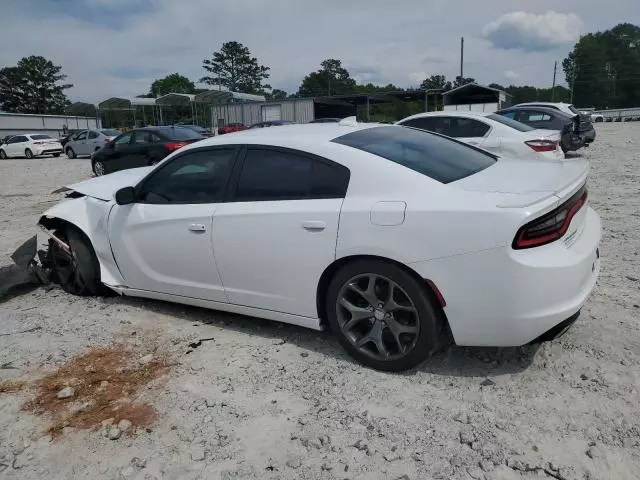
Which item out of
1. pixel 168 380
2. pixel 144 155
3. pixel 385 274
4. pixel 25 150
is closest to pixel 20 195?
pixel 144 155

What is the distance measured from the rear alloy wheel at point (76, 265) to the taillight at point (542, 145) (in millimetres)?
7177

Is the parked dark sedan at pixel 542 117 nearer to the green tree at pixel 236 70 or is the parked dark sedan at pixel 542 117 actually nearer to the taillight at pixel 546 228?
the taillight at pixel 546 228

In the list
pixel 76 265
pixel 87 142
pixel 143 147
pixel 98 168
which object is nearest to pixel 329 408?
pixel 76 265

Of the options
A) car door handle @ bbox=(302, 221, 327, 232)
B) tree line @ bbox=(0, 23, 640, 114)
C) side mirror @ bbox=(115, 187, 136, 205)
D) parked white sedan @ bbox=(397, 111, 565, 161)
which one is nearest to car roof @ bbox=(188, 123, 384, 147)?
car door handle @ bbox=(302, 221, 327, 232)

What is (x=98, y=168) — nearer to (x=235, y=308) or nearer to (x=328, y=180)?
(x=235, y=308)

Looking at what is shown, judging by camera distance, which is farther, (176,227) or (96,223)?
(96,223)

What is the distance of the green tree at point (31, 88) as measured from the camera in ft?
283

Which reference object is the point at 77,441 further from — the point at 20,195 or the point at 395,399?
the point at 20,195

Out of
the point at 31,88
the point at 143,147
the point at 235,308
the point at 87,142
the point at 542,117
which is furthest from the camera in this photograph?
the point at 31,88

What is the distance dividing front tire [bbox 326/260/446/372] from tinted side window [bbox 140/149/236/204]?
3.94ft

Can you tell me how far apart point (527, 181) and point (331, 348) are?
5.50ft

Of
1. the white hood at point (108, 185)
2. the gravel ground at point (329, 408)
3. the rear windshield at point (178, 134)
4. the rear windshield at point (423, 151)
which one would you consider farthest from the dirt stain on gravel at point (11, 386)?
the rear windshield at point (178, 134)

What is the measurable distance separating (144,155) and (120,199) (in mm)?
10547

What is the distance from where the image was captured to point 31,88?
286ft
